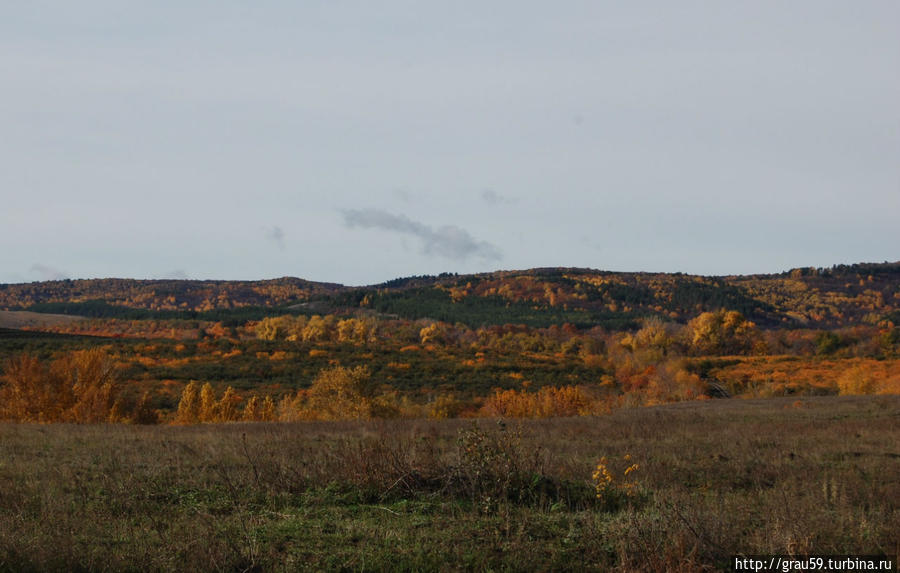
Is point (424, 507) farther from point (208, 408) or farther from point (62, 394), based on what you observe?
point (62, 394)

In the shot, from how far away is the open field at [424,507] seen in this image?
23.0 ft

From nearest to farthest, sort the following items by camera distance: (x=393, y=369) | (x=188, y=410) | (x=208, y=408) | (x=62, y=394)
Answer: (x=62, y=394), (x=208, y=408), (x=188, y=410), (x=393, y=369)

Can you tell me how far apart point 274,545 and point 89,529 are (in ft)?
7.34

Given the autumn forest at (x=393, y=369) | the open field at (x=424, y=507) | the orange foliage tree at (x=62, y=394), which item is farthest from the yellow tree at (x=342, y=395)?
the open field at (x=424, y=507)

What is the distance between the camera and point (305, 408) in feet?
175

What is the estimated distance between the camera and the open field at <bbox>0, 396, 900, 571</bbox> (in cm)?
702

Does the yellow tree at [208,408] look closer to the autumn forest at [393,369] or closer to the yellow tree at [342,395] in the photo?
the autumn forest at [393,369]

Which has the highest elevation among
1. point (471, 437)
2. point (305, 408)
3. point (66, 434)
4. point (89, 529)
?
point (471, 437)

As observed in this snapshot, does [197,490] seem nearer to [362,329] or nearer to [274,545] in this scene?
[274,545]

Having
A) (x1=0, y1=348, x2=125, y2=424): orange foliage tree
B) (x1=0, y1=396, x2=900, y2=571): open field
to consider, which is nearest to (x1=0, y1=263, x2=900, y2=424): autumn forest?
(x1=0, y1=348, x2=125, y2=424): orange foliage tree

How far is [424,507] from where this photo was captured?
30.8 feet

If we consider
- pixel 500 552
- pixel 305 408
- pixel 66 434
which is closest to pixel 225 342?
pixel 305 408

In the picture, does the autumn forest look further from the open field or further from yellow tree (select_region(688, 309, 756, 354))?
the open field

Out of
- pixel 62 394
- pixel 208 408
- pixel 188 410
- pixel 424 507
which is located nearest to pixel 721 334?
pixel 208 408
